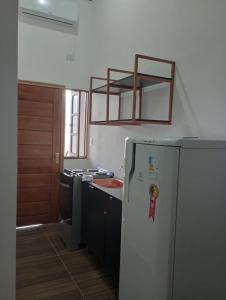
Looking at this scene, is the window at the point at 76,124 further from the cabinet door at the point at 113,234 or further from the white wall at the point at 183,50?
the cabinet door at the point at 113,234

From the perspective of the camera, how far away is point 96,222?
2816 millimetres

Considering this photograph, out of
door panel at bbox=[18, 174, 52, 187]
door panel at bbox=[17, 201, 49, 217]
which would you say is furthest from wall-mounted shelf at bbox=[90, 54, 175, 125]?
door panel at bbox=[17, 201, 49, 217]

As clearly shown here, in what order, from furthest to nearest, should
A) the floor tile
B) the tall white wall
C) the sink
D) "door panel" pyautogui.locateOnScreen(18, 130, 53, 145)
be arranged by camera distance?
"door panel" pyautogui.locateOnScreen(18, 130, 53, 145) < the tall white wall < the sink < the floor tile

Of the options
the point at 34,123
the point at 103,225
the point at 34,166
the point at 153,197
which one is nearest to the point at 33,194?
the point at 34,166

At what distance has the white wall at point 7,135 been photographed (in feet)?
4.64

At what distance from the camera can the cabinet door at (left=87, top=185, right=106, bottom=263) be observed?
2684 millimetres

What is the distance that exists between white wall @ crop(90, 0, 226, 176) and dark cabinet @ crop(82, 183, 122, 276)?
65cm

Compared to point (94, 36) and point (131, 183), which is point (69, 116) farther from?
point (131, 183)

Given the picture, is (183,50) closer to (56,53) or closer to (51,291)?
(56,53)

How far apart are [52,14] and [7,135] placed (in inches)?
117

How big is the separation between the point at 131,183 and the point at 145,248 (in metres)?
0.46

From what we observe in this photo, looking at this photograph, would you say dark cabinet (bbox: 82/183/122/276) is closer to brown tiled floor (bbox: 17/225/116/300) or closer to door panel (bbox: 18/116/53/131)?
brown tiled floor (bbox: 17/225/116/300)

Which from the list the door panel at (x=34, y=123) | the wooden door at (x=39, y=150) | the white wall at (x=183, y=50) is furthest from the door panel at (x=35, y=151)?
the white wall at (x=183, y=50)

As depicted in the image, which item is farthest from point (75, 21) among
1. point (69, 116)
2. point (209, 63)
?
point (209, 63)
